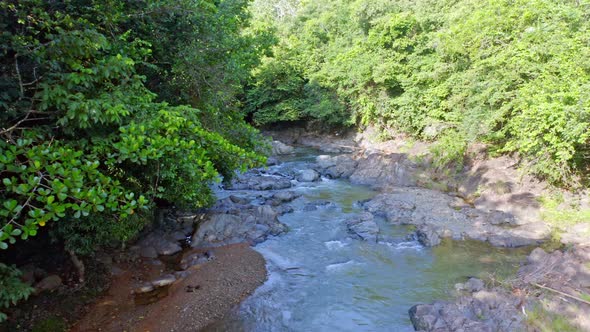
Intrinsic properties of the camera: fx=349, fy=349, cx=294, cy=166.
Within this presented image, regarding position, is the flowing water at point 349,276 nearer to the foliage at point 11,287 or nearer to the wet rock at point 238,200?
the wet rock at point 238,200

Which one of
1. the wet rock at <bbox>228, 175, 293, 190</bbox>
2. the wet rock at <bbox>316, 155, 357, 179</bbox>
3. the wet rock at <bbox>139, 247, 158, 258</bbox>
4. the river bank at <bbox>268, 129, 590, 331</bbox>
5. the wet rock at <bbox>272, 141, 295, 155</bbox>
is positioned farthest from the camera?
the wet rock at <bbox>272, 141, 295, 155</bbox>

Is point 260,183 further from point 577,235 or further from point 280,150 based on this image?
point 577,235

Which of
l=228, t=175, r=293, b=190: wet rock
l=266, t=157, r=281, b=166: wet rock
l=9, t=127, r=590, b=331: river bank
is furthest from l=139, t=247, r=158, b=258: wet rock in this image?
l=266, t=157, r=281, b=166: wet rock

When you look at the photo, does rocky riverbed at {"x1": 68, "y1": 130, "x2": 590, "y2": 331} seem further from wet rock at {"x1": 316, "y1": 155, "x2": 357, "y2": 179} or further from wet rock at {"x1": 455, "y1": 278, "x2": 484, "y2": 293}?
wet rock at {"x1": 316, "y1": 155, "x2": 357, "y2": 179}

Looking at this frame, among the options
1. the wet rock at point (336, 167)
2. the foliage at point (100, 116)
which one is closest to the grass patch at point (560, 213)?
the wet rock at point (336, 167)

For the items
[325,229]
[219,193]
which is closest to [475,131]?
[325,229]

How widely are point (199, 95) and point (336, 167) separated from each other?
11331mm

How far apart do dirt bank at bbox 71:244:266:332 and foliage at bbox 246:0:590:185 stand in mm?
9871

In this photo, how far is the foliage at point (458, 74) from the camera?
36.1ft

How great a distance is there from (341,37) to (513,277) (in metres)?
24.9

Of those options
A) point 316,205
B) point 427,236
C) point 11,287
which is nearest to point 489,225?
point 427,236

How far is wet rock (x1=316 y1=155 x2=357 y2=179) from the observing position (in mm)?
18531

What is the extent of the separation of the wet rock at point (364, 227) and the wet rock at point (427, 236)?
1283 millimetres

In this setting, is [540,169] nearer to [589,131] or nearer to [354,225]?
[589,131]
